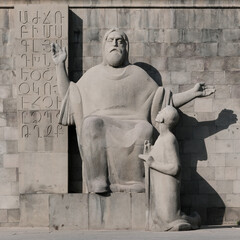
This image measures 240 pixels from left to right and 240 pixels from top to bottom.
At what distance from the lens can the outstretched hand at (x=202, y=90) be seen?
16.4 m

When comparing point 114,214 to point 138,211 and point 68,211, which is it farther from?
point 68,211

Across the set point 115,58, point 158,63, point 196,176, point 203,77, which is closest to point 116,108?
point 115,58

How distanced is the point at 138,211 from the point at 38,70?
3.43 meters

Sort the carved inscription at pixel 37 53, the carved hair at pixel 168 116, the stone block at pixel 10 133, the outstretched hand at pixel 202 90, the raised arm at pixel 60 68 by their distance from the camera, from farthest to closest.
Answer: the stone block at pixel 10 133 < the carved inscription at pixel 37 53 < the raised arm at pixel 60 68 < the outstretched hand at pixel 202 90 < the carved hair at pixel 168 116

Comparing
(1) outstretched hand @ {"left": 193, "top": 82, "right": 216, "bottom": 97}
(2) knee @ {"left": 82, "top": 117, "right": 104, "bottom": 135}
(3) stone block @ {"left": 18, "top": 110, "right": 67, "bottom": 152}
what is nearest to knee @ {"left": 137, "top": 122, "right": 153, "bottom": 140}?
(2) knee @ {"left": 82, "top": 117, "right": 104, "bottom": 135}

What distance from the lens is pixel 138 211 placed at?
15602 millimetres

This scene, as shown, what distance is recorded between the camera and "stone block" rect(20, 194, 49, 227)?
54.3ft

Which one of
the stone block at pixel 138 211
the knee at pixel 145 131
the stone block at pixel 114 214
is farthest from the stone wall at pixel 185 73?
the stone block at pixel 138 211

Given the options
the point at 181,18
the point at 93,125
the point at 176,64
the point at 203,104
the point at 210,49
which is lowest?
the point at 93,125

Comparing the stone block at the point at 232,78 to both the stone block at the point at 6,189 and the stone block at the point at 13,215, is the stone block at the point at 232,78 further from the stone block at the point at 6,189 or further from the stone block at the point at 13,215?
the stone block at the point at 13,215

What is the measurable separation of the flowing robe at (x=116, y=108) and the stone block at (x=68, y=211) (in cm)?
42

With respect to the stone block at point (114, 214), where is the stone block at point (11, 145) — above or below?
above

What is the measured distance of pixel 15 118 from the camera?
1702 cm

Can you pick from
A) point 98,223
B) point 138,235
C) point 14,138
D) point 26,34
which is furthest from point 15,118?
point 138,235
